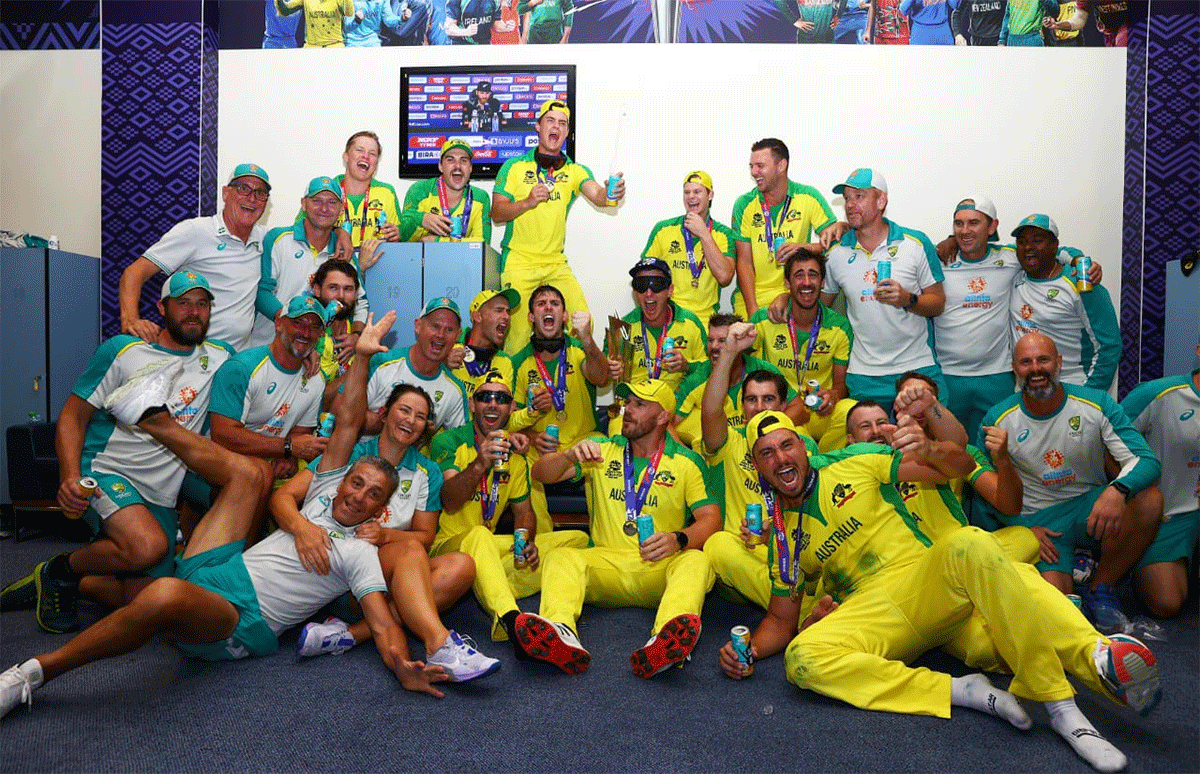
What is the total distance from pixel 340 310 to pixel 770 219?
108 inches

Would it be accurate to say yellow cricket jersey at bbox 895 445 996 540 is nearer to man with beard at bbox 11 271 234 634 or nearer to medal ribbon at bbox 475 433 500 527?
medal ribbon at bbox 475 433 500 527

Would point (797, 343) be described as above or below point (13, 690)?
above

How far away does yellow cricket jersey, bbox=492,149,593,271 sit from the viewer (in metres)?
5.74

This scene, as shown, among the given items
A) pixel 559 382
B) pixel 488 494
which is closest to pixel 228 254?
pixel 559 382

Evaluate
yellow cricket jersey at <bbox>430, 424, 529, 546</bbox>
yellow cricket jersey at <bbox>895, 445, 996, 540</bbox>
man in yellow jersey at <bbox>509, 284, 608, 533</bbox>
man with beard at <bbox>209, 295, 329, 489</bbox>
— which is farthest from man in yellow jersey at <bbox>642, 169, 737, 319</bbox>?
man with beard at <bbox>209, 295, 329, 489</bbox>

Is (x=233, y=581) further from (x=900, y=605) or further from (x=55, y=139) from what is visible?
(x=55, y=139)

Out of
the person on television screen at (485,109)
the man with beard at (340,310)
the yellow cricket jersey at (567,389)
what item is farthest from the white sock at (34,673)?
the person on television screen at (485,109)

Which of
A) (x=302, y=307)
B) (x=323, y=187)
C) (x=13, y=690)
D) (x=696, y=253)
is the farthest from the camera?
(x=696, y=253)

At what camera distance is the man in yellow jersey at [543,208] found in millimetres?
5648

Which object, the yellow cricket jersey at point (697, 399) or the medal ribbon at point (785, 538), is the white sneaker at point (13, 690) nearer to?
the medal ribbon at point (785, 538)

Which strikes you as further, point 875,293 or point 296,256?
point 296,256

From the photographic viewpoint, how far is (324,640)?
11.3 feet

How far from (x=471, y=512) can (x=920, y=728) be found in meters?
2.24

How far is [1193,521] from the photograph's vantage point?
4285mm
